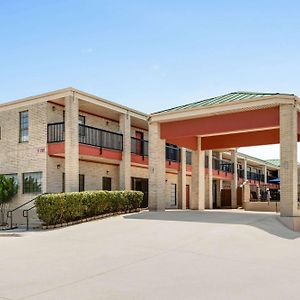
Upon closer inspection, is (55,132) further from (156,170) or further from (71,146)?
(156,170)

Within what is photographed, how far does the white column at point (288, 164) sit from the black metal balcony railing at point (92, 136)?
950 cm

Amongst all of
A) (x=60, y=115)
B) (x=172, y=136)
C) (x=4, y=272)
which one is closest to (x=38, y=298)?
(x=4, y=272)

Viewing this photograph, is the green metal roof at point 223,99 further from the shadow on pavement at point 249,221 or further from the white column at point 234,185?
the white column at point 234,185

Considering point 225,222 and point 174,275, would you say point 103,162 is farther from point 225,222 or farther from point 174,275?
point 174,275

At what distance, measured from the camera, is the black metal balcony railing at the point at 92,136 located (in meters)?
20.2

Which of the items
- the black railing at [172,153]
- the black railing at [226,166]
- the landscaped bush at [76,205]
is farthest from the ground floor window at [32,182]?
the black railing at [226,166]

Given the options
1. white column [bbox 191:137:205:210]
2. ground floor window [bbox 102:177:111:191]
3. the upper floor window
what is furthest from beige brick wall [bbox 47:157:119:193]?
white column [bbox 191:137:205:210]

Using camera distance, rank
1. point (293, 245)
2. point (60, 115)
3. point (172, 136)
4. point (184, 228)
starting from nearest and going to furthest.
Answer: point (293, 245)
point (184, 228)
point (172, 136)
point (60, 115)

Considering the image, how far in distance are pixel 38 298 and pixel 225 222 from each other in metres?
9.81

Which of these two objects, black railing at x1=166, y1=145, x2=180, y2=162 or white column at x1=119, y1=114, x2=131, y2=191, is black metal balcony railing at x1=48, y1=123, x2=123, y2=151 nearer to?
white column at x1=119, y1=114, x2=131, y2=191

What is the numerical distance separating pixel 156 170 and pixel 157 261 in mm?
10773

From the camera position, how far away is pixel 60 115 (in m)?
21.3

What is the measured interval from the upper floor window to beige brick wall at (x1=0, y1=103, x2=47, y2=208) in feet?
0.52

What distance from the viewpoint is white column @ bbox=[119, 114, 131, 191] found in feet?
76.7
